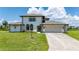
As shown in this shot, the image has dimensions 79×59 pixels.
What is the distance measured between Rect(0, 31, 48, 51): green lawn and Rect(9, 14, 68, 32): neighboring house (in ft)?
0.34

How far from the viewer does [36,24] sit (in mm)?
6602

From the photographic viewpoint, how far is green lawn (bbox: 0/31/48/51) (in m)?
6.57

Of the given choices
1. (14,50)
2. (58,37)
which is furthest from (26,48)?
(58,37)

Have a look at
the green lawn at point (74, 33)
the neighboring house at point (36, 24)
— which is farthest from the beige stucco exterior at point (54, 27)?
the green lawn at point (74, 33)

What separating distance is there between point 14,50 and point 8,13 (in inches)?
29.6

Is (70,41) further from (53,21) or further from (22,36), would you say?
(22,36)

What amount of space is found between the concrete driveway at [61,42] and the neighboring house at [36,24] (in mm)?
143

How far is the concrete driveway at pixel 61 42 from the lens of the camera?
657 cm

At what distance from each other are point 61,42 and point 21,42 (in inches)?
31.7

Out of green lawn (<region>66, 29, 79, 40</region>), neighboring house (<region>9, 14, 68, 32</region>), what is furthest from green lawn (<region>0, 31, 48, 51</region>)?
green lawn (<region>66, 29, 79, 40</region>)

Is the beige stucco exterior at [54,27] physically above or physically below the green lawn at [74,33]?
above

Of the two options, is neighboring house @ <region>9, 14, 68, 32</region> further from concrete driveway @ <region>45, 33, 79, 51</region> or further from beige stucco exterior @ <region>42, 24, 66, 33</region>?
concrete driveway @ <region>45, 33, 79, 51</region>

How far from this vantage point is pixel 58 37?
664cm

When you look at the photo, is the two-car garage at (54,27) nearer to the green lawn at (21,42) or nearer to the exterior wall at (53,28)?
the exterior wall at (53,28)
